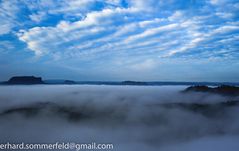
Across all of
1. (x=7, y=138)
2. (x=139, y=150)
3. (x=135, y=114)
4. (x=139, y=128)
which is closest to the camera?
(x=7, y=138)

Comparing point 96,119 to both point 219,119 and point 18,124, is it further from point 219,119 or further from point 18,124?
point 219,119

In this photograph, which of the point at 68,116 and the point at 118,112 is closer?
the point at 68,116

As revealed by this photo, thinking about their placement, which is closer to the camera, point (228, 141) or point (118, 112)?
point (228, 141)

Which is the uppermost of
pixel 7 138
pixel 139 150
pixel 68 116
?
pixel 68 116

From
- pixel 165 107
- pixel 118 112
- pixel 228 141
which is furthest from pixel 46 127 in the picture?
pixel 228 141

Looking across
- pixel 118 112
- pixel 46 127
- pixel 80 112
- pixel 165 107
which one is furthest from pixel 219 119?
pixel 46 127

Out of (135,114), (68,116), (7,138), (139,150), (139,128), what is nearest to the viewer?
(7,138)

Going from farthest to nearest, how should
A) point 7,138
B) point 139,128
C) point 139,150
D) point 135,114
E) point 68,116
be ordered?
point 135,114 < point 139,128 < point 68,116 < point 139,150 < point 7,138

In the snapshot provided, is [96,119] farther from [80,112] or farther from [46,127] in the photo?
[46,127]

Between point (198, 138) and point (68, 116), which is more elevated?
point (68, 116)
